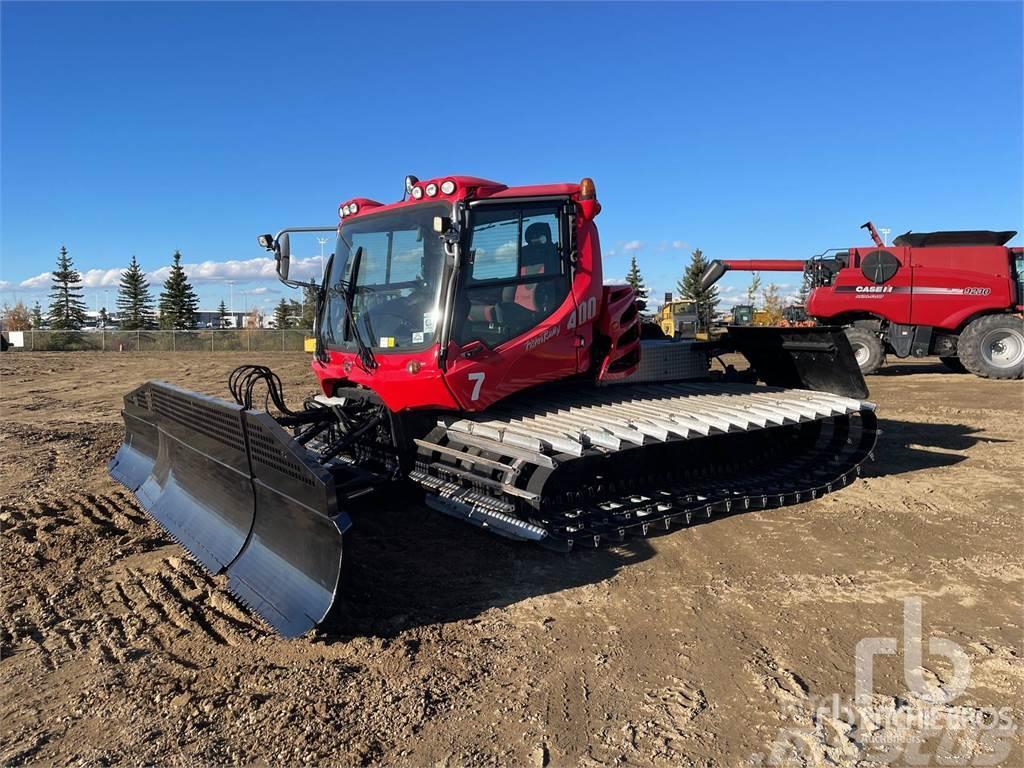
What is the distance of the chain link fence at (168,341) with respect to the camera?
108 ft

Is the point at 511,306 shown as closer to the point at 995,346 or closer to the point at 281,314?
the point at 995,346

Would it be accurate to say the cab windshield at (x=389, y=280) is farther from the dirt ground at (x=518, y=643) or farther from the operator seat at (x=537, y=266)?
the dirt ground at (x=518, y=643)

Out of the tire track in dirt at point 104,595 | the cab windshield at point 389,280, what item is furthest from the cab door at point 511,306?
the tire track in dirt at point 104,595

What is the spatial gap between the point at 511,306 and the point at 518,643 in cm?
264

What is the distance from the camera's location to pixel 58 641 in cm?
362

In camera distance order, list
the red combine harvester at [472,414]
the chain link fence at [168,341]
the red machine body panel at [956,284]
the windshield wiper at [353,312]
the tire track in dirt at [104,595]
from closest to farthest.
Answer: the tire track in dirt at [104,595]
the red combine harvester at [472,414]
the windshield wiper at [353,312]
the red machine body panel at [956,284]
the chain link fence at [168,341]

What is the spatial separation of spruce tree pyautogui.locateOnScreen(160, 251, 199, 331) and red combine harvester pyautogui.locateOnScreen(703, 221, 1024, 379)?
44.1 meters

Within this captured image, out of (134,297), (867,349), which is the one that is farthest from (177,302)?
(867,349)

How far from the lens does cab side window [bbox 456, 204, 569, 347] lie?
5.29 meters

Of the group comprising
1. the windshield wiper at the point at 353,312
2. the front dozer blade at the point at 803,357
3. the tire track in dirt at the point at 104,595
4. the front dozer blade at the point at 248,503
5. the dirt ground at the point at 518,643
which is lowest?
the dirt ground at the point at 518,643

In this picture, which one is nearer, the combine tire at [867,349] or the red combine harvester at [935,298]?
the red combine harvester at [935,298]

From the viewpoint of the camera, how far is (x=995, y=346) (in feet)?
50.3

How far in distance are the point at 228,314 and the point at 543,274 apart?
8009 centimetres

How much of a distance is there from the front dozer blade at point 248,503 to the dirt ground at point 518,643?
166 millimetres
